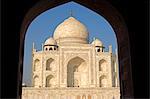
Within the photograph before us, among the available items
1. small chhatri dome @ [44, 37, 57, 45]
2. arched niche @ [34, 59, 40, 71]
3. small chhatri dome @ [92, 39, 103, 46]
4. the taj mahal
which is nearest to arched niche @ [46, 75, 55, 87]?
the taj mahal

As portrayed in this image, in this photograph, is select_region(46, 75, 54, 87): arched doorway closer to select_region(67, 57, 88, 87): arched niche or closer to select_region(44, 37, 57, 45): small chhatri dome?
select_region(67, 57, 88, 87): arched niche

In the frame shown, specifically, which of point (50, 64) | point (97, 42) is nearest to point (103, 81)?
point (97, 42)

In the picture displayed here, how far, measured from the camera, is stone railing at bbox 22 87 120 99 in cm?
2278

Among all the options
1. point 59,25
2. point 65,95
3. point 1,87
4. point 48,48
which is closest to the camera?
point 1,87

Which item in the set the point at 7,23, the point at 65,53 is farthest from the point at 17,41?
the point at 65,53

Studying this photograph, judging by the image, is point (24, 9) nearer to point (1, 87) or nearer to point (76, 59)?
point (1, 87)

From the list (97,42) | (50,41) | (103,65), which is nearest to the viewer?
(103,65)

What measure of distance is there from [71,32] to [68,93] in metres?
8.89

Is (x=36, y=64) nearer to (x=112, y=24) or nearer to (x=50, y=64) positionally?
(x=50, y=64)

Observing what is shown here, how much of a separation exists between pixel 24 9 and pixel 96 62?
2239 centimetres

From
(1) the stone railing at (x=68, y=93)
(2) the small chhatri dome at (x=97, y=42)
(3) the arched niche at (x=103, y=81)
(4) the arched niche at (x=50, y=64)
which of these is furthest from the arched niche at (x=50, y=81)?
(2) the small chhatri dome at (x=97, y=42)

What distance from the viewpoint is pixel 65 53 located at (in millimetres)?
26516

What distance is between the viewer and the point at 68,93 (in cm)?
2302

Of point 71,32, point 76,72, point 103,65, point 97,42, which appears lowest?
point 76,72
